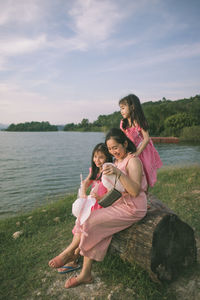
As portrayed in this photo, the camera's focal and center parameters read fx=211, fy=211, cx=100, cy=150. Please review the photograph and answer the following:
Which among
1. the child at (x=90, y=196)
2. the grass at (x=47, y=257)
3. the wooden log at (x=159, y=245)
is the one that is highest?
the child at (x=90, y=196)

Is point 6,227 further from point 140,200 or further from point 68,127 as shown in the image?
point 68,127

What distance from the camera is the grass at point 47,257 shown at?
9.20 feet

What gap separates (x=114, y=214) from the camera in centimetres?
291

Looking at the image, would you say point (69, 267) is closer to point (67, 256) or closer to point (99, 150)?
point (67, 256)

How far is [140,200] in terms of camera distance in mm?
2961

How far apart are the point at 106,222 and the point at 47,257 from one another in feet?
5.29

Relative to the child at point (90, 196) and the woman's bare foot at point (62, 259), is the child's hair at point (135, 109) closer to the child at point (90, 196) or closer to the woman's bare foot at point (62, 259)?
the child at point (90, 196)

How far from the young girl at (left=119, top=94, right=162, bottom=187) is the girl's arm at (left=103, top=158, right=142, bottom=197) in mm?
902

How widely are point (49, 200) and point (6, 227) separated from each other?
356 centimetres

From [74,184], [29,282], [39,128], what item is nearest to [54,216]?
[29,282]

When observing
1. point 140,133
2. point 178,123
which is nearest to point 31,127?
point 178,123

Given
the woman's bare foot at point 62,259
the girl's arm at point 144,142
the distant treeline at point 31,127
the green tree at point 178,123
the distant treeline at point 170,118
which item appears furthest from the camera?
the distant treeline at point 31,127

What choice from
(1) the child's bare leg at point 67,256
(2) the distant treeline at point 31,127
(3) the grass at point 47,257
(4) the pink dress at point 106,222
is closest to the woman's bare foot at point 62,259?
(1) the child's bare leg at point 67,256

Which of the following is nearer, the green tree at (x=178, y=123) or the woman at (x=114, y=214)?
the woman at (x=114, y=214)
